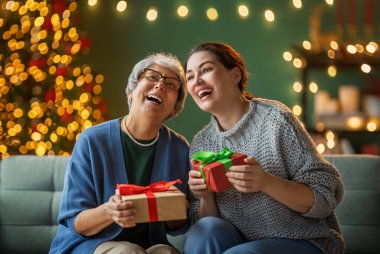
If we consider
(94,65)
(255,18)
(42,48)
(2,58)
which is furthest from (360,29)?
(2,58)

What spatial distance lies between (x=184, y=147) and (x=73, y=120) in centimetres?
210

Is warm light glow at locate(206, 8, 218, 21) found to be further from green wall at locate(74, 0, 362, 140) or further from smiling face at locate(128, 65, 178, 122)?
smiling face at locate(128, 65, 178, 122)

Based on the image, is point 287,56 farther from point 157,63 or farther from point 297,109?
point 157,63

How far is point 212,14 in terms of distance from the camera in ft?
15.4

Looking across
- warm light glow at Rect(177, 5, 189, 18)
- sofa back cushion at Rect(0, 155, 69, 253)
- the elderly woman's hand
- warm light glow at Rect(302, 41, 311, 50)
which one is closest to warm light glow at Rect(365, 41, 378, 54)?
warm light glow at Rect(302, 41, 311, 50)

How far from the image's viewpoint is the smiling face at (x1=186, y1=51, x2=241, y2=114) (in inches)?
76.3

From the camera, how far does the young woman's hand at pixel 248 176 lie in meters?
1.66

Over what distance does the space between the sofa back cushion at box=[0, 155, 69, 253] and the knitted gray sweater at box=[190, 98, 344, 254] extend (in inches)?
30.2

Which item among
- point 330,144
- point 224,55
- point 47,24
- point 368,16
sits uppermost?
point 368,16

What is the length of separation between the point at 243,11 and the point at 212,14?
26cm

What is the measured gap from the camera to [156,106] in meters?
2.00

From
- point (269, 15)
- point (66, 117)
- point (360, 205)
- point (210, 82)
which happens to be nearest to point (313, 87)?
point (269, 15)

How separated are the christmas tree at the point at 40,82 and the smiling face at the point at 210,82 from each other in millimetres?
1706

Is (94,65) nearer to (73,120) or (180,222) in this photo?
(73,120)
